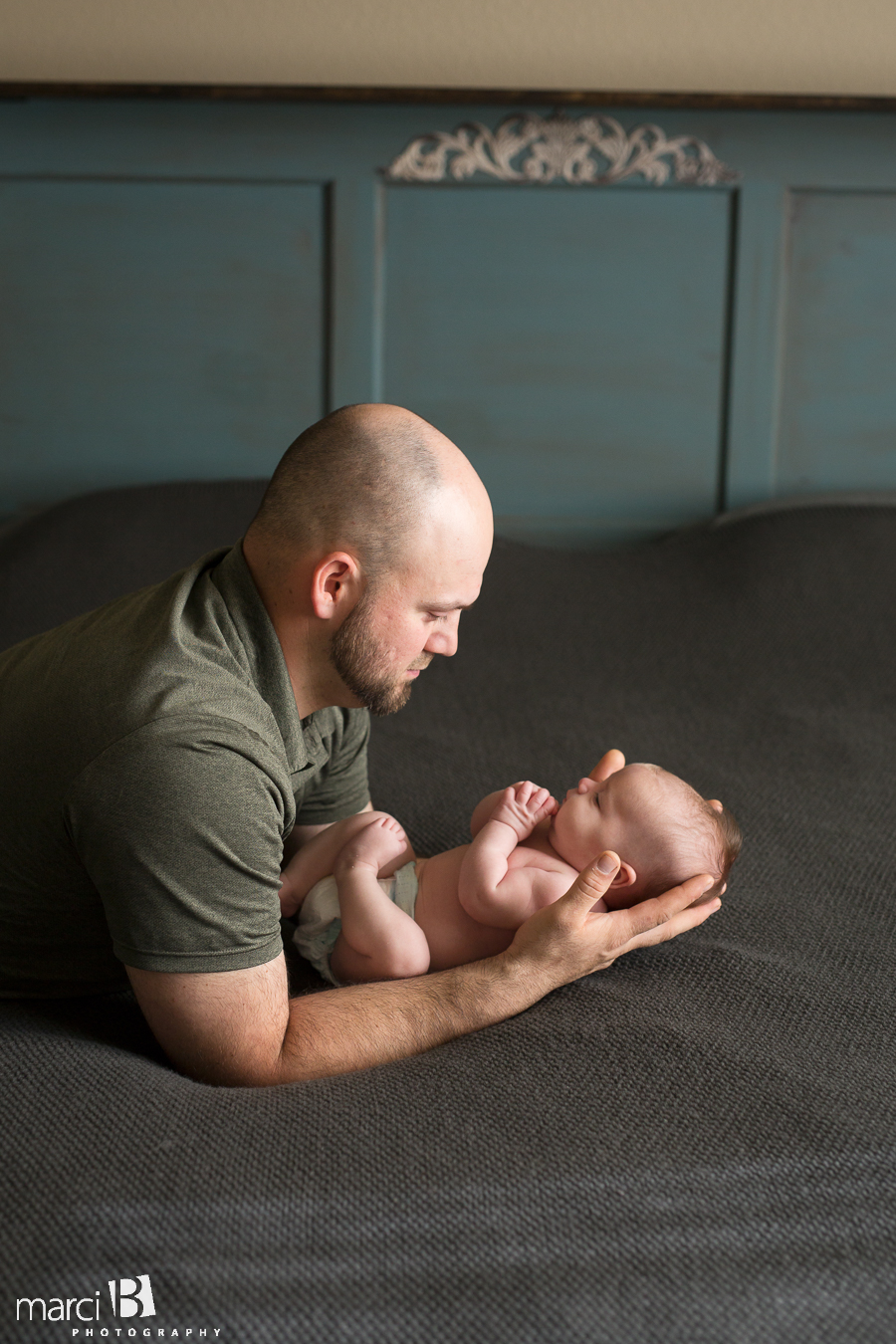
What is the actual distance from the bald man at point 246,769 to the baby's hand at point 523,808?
208 millimetres

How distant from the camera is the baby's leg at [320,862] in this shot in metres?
1.37

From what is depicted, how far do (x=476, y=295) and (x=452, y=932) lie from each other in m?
1.73

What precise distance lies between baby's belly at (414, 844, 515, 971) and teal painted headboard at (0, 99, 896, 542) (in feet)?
4.89

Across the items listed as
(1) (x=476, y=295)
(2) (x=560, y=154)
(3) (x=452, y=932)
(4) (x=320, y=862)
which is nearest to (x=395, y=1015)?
(3) (x=452, y=932)

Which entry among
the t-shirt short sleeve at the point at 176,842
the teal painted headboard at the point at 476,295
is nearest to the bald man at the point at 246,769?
the t-shirt short sleeve at the point at 176,842

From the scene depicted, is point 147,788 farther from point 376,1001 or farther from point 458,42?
point 458,42

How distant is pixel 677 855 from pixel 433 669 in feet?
2.89

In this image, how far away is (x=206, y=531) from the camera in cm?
221

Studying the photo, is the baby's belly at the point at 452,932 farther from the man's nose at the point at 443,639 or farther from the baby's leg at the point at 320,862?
the man's nose at the point at 443,639

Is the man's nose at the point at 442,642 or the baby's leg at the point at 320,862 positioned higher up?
the man's nose at the point at 442,642

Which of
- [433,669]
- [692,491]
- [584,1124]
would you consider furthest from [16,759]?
[692,491]

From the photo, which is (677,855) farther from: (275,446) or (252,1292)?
(275,446)

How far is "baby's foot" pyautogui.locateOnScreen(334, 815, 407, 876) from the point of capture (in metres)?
1.31

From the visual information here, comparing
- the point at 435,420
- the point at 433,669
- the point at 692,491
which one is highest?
the point at 435,420
